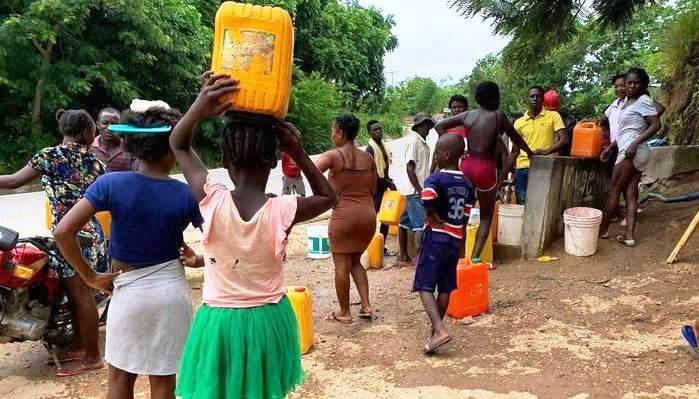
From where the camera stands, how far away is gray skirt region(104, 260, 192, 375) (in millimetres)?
2586

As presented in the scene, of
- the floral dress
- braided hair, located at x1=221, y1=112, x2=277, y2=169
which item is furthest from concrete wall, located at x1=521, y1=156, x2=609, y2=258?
braided hair, located at x1=221, y1=112, x2=277, y2=169

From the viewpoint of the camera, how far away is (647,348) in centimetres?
416

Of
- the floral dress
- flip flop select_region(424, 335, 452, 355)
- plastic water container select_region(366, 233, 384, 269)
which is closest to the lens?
the floral dress

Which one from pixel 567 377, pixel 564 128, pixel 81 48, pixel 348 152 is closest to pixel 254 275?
pixel 567 377

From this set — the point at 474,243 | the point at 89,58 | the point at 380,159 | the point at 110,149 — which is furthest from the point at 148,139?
the point at 89,58

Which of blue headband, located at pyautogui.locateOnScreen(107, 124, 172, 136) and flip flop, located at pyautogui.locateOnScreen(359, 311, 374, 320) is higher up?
blue headband, located at pyautogui.locateOnScreen(107, 124, 172, 136)

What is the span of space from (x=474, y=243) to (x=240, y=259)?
4138 millimetres

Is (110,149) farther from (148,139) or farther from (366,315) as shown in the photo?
(148,139)

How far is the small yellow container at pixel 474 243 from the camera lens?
6.18 meters

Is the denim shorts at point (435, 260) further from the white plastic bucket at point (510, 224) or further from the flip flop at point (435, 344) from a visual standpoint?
the white plastic bucket at point (510, 224)

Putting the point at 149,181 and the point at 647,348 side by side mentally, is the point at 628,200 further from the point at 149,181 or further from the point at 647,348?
the point at 149,181

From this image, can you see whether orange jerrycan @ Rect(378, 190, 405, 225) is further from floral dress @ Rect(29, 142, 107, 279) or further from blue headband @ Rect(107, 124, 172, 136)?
blue headband @ Rect(107, 124, 172, 136)

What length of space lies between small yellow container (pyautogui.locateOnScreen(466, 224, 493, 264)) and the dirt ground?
18 cm

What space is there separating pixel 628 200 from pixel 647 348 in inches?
93.6
